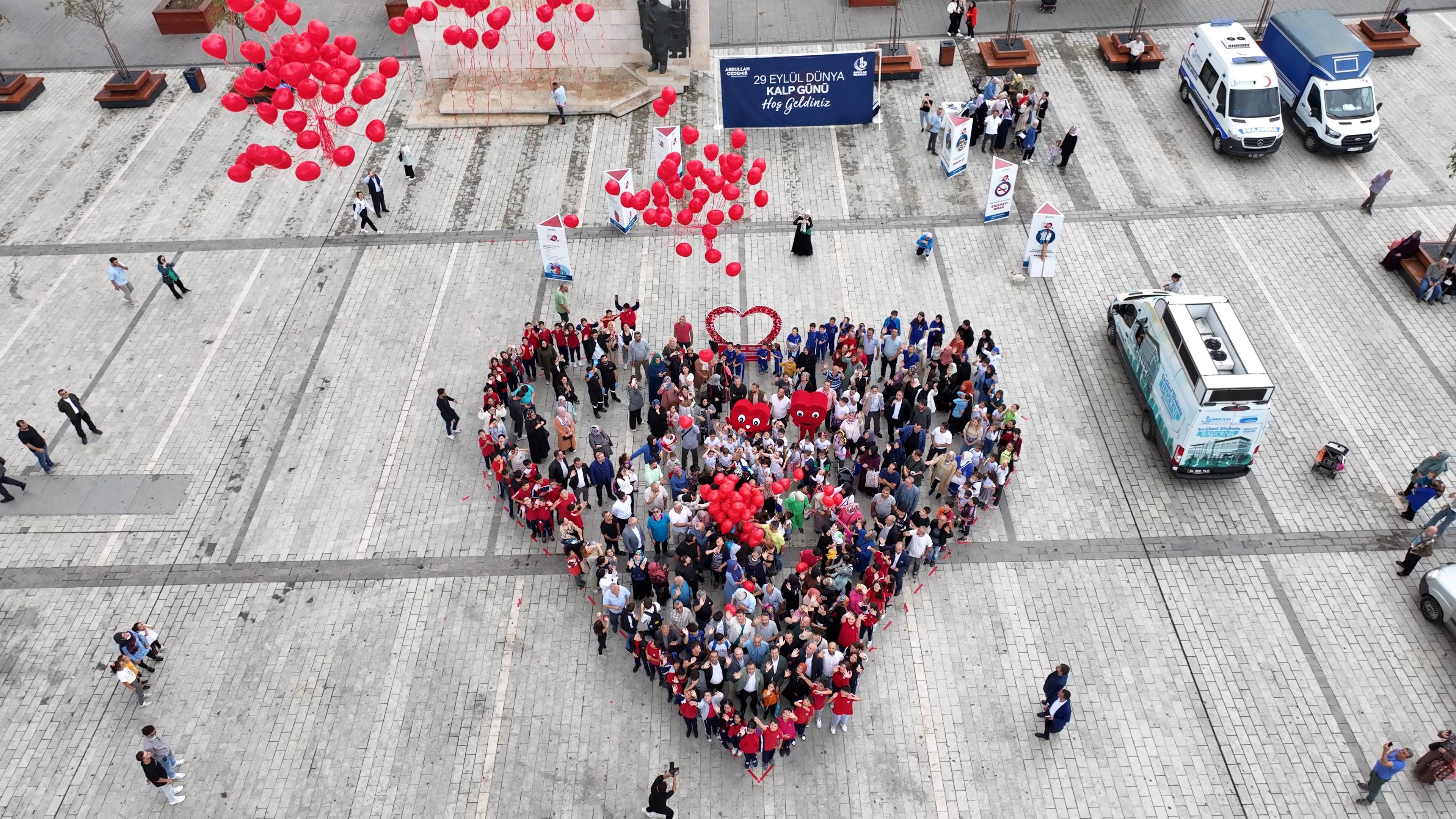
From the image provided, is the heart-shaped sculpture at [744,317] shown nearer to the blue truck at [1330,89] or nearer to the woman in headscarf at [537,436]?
the woman in headscarf at [537,436]

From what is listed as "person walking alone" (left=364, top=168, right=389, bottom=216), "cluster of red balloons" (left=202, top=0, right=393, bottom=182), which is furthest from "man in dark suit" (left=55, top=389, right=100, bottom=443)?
"person walking alone" (left=364, top=168, right=389, bottom=216)

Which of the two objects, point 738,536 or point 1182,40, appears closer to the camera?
point 738,536

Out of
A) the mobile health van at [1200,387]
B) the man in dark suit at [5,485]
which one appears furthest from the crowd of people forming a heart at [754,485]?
the man in dark suit at [5,485]

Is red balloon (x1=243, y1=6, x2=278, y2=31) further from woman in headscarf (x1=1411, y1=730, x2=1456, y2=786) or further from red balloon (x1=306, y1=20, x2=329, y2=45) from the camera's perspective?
woman in headscarf (x1=1411, y1=730, x2=1456, y2=786)

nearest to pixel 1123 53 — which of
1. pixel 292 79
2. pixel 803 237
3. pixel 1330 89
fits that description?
pixel 1330 89

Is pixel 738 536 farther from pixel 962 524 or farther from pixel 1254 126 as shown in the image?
pixel 1254 126

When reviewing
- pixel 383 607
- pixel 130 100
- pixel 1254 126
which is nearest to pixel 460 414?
pixel 383 607

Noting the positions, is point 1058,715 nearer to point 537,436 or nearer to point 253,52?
point 537,436
